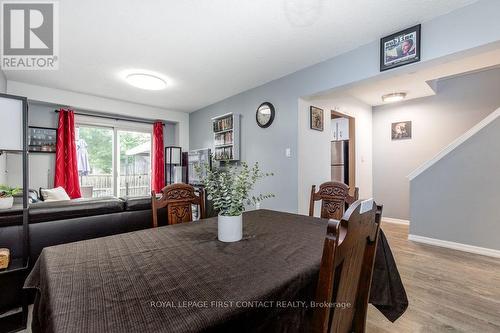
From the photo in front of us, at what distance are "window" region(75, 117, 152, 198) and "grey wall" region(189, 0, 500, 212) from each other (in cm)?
163

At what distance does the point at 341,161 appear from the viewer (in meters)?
4.61

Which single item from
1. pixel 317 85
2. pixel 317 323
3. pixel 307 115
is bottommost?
pixel 317 323

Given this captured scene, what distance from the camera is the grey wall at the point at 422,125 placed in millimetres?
3832

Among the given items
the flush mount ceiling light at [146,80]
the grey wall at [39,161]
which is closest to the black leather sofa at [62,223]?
the flush mount ceiling light at [146,80]

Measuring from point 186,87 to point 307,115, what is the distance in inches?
79.2

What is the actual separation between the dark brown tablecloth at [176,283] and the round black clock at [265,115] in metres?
2.54

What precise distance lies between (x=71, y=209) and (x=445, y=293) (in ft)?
10.4

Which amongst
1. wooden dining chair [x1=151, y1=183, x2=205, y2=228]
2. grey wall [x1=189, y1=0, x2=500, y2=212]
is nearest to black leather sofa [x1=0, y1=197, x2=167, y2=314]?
wooden dining chair [x1=151, y1=183, x2=205, y2=228]

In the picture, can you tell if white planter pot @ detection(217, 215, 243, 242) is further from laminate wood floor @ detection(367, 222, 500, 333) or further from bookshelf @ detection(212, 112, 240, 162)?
bookshelf @ detection(212, 112, 240, 162)

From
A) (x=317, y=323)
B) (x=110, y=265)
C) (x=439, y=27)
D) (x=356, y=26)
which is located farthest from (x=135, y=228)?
(x=439, y=27)

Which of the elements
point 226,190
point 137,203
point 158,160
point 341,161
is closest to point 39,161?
point 158,160

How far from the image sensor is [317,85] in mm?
2988

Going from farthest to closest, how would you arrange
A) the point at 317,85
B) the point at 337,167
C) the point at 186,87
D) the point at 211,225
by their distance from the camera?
1. the point at 337,167
2. the point at 186,87
3. the point at 317,85
4. the point at 211,225

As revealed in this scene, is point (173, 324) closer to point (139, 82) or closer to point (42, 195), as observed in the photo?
point (139, 82)
